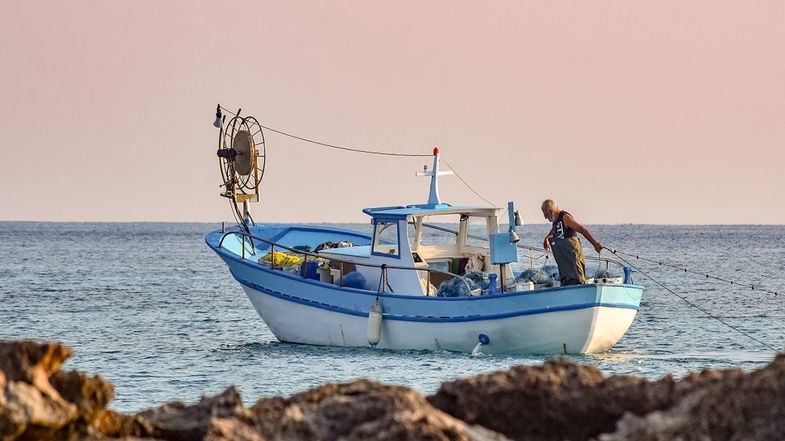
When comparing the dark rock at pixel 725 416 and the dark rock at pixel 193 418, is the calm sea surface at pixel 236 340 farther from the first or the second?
the dark rock at pixel 725 416

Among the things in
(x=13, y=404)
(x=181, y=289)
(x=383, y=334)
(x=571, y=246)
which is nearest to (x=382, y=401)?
(x=13, y=404)

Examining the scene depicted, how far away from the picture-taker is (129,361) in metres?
18.9

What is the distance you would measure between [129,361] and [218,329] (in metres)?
6.30

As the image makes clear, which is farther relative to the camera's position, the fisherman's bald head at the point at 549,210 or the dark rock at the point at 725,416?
the fisherman's bald head at the point at 549,210

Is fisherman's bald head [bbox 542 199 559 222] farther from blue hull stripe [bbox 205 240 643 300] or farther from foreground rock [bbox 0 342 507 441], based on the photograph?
foreground rock [bbox 0 342 507 441]

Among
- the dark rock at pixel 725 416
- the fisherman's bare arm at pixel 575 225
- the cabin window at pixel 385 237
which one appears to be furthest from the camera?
the cabin window at pixel 385 237

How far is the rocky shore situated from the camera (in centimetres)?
522

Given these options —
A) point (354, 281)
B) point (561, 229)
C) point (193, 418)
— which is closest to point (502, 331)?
point (561, 229)

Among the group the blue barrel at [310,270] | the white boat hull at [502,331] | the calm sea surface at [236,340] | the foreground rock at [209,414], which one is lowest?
the calm sea surface at [236,340]

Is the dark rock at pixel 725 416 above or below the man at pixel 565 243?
below

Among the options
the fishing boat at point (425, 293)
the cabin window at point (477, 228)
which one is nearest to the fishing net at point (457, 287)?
the fishing boat at point (425, 293)

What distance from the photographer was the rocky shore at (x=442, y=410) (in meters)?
5.22

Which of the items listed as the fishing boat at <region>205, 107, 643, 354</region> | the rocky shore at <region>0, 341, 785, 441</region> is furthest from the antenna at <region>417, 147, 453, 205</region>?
the rocky shore at <region>0, 341, 785, 441</region>

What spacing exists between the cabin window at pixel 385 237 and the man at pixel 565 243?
2.92m
